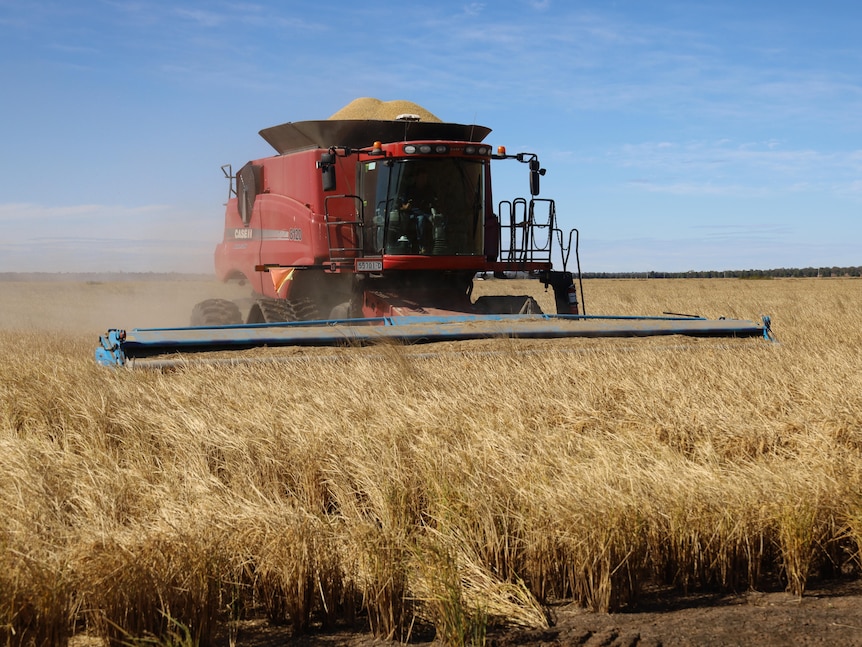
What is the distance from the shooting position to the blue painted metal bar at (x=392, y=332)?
7883mm

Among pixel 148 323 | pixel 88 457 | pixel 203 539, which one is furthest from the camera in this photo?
pixel 148 323

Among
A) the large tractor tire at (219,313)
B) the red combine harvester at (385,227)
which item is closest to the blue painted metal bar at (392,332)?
the red combine harvester at (385,227)

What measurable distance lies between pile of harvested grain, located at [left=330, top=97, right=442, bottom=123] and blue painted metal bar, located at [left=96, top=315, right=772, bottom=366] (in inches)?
147

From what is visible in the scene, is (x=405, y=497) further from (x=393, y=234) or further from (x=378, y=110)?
(x=378, y=110)

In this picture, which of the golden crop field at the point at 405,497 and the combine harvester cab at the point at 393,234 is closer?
the golden crop field at the point at 405,497

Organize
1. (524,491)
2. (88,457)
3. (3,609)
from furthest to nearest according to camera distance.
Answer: (88,457) < (524,491) < (3,609)

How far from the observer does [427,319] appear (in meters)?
9.62

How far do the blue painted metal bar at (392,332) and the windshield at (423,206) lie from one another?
149 cm

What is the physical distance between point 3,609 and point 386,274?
832 cm

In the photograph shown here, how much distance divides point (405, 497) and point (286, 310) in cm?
704

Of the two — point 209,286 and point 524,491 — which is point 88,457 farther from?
point 209,286

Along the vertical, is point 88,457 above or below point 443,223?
below

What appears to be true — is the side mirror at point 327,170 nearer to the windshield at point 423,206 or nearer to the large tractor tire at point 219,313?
the windshield at point 423,206

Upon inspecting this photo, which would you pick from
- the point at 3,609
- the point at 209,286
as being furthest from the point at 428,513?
the point at 209,286
